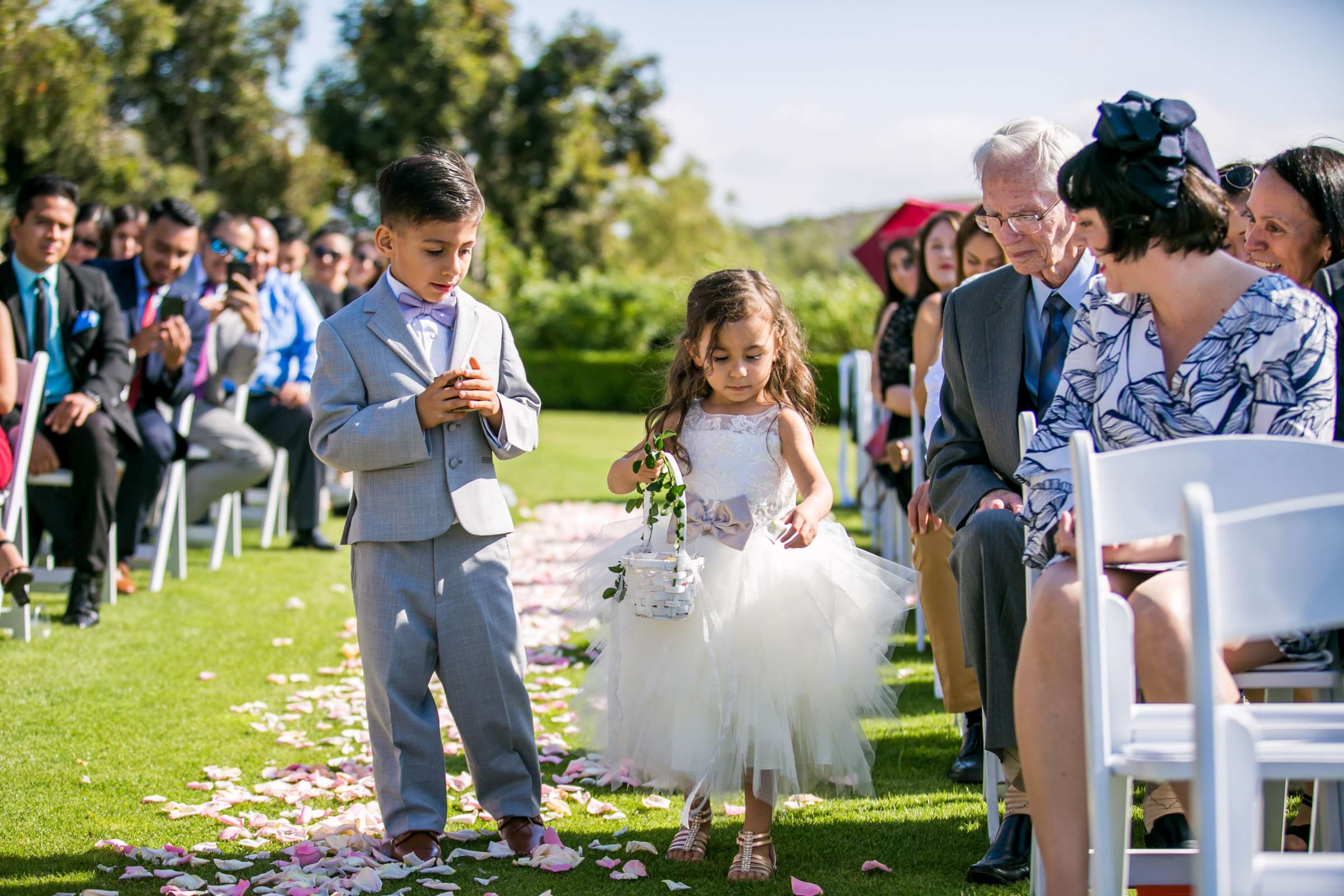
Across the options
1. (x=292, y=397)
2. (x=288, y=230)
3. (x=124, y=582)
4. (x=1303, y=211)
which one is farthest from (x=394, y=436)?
(x=288, y=230)

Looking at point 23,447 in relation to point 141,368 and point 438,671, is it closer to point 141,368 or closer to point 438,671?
point 141,368

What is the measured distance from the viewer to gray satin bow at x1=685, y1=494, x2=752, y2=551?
12.1 feet

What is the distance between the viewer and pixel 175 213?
7312 millimetres

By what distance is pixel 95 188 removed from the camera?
57.2 ft

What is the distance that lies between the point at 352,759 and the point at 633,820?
3.91ft

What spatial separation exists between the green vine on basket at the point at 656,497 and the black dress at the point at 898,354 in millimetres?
3595

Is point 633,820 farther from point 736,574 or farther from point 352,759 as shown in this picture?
point 352,759

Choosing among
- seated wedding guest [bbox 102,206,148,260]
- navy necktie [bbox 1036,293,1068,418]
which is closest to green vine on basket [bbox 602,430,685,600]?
navy necktie [bbox 1036,293,1068,418]

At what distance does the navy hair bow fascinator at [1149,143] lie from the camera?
105 inches

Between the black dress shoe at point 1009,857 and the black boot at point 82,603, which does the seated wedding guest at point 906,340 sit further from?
the black boot at point 82,603

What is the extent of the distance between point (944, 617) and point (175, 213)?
5.32 meters

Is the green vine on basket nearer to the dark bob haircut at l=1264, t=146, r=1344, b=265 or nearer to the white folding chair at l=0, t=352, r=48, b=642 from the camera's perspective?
the dark bob haircut at l=1264, t=146, r=1344, b=265

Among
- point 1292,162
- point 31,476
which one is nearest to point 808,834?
point 1292,162

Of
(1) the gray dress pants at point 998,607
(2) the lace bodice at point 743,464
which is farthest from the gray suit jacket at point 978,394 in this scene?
(2) the lace bodice at point 743,464
